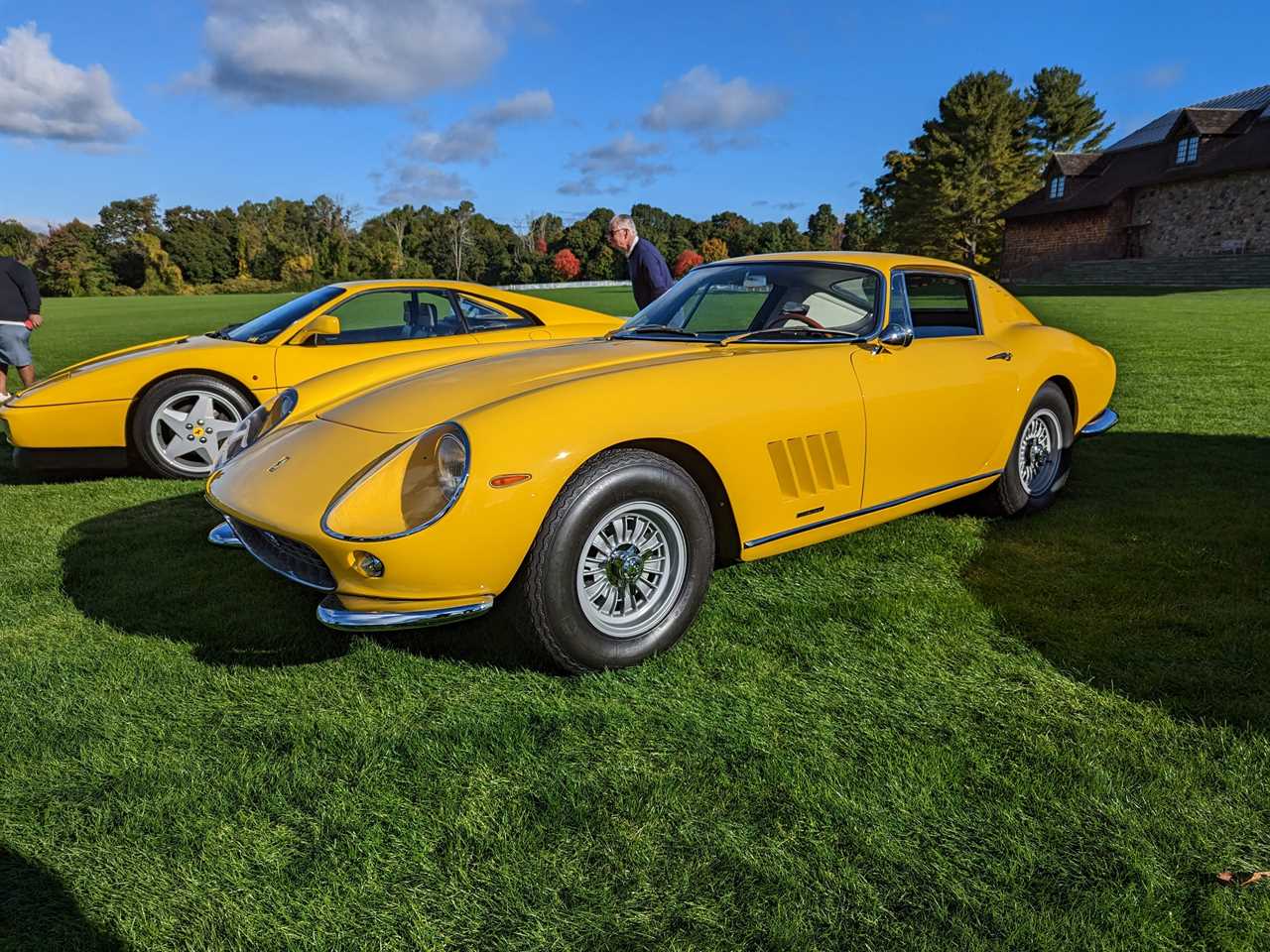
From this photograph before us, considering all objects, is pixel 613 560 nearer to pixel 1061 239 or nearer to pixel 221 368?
pixel 221 368

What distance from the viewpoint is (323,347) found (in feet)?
19.1

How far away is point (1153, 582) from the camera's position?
3.50 metres

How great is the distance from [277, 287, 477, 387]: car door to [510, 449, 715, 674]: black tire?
11.3 ft

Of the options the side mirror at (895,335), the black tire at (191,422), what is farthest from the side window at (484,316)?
the side mirror at (895,335)

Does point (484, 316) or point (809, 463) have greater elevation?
point (484, 316)

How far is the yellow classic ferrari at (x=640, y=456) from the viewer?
8.30ft

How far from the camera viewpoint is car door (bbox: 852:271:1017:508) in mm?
3443

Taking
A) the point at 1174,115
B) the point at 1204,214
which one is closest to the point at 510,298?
the point at 1204,214

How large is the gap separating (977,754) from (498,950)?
1393 millimetres

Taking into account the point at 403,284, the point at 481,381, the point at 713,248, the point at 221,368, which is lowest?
the point at 481,381

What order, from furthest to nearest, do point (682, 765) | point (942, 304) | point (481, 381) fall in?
point (942, 304)
point (481, 381)
point (682, 765)

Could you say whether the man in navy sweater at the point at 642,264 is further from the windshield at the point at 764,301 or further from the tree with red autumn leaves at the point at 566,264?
the tree with red autumn leaves at the point at 566,264

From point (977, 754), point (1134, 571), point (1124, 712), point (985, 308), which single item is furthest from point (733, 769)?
point (985, 308)

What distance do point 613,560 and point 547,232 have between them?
10714 cm
